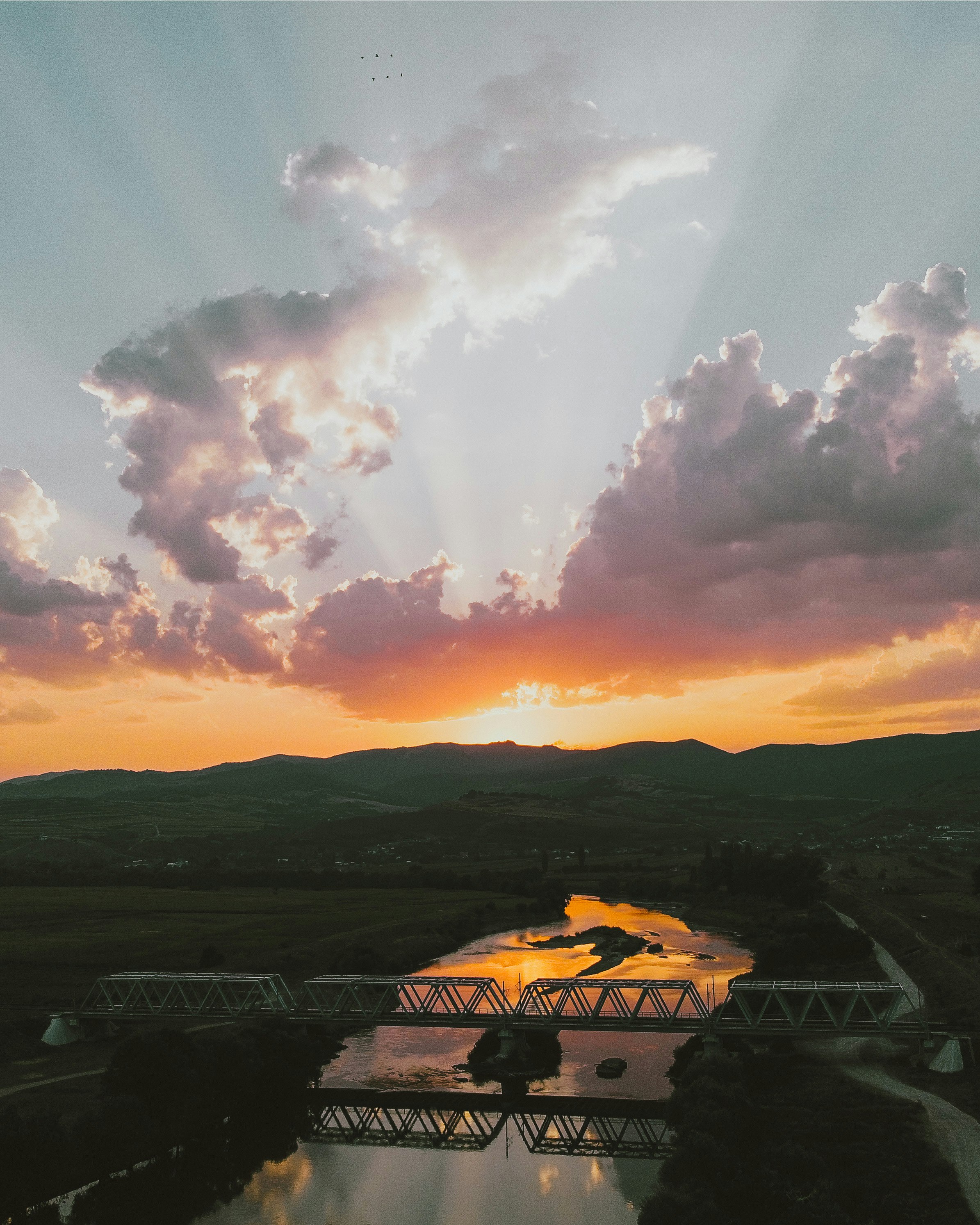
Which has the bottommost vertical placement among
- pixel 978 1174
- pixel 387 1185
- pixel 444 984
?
pixel 387 1185

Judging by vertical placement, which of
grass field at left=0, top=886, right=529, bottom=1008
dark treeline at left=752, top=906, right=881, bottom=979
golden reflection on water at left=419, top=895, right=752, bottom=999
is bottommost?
golden reflection on water at left=419, top=895, right=752, bottom=999

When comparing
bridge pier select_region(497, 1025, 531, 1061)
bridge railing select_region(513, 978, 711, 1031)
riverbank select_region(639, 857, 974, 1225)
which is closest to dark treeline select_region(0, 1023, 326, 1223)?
bridge pier select_region(497, 1025, 531, 1061)

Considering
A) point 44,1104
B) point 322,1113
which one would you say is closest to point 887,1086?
point 322,1113

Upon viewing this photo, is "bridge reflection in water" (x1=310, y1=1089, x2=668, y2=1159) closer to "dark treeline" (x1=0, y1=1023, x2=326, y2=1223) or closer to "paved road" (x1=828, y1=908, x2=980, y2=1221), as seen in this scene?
"dark treeline" (x1=0, y1=1023, x2=326, y2=1223)

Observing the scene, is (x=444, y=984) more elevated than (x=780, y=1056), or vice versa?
(x=444, y=984)

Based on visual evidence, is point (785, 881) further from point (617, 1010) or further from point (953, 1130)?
point (953, 1130)

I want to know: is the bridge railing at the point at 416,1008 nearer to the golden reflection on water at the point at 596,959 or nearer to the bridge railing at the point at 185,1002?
the bridge railing at the point at 185,1002

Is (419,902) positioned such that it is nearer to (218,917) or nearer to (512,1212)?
(218,917)

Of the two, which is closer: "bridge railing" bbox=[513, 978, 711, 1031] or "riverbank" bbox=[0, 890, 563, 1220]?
"riverbank" bbox=[0, 890, 563, 1220]
